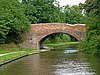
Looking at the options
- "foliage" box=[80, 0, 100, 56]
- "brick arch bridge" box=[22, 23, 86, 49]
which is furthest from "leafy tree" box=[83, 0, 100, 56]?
"brick arch bridge" box=[22, 23, 86, 49]

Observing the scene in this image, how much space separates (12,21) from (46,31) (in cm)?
774

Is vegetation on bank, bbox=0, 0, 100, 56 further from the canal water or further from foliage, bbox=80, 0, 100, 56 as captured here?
the canal water

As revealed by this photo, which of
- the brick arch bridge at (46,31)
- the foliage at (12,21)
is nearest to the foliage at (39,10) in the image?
the brick arch bridge at (46,31)

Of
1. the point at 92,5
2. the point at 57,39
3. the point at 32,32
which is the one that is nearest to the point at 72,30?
the point at 32,32

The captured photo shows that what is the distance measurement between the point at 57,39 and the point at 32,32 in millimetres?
33581

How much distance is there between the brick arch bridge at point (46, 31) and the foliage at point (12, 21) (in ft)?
4.98

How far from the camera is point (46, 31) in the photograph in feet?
190

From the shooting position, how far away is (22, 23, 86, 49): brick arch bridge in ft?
187

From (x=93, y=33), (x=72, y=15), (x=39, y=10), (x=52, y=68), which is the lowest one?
(x=52, y=68)

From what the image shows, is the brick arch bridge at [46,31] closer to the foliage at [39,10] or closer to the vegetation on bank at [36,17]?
the vegetation on bank at [36,17]

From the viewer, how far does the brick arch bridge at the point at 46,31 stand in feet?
187

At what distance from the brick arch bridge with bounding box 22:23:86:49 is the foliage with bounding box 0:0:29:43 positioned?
4.98 ft

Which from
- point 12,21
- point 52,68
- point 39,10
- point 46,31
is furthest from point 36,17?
point 52,68

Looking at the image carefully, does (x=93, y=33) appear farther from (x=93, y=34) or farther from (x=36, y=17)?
(x=36, y=17)
